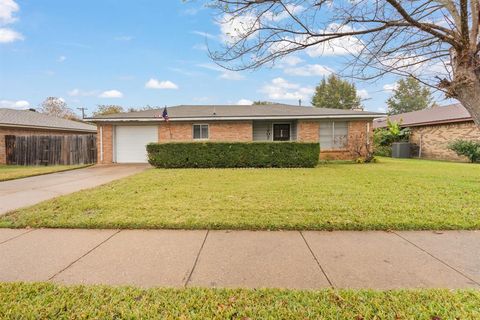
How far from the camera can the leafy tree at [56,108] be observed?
138ft

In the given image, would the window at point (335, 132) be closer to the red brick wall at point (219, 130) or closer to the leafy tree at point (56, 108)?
the red brick wall at point (219, 130)

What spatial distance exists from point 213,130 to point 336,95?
→ 1439 inches

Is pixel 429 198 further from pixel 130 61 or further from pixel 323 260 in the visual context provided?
pixel 130 61

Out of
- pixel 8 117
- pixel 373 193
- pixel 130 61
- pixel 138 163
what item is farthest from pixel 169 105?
pixel 373 193

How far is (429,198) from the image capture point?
19.2ft

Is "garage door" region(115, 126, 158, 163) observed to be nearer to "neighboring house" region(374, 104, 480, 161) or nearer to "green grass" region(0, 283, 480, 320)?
"green grass" region(0, 283, 480, 320)

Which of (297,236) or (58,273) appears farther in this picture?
(297,236)

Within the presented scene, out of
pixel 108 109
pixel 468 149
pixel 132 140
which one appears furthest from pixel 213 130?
pixel 108 109

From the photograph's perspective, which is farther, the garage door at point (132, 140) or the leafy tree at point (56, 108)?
the leafy tree at point (56, 108)

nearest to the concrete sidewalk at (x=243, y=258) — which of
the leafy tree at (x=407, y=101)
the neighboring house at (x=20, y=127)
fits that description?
the neighboring house at (x=20, y=127)

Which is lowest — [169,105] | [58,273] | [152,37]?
[58,273]

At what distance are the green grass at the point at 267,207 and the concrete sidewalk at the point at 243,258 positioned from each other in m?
0.27

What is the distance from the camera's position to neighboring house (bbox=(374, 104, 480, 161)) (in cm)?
1666

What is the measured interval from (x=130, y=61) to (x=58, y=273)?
15561 millimetres
